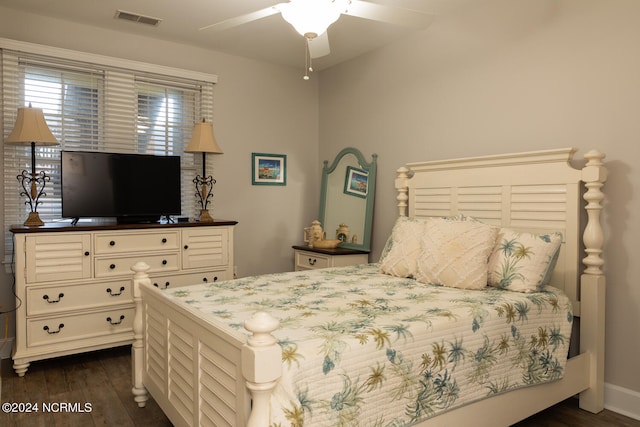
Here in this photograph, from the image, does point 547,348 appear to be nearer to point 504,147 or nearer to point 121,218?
point 504,147

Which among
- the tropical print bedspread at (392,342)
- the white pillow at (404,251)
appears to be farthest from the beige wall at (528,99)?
the white pillow at (404,251)

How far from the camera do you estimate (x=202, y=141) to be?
3.84 m

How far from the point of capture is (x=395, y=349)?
1.68 metres

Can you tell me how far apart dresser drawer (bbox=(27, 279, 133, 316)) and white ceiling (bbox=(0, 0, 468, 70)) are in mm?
2017

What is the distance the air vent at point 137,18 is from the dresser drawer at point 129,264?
182cm

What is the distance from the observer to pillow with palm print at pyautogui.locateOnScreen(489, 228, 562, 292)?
7.88 ft

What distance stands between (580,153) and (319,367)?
84.2 inches

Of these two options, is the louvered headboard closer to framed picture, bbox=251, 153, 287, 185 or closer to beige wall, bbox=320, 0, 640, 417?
beige wall, bbox=320, 0, 640, 417

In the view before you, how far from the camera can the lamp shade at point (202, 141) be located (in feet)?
12.6

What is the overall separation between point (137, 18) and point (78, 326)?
2.34 meters

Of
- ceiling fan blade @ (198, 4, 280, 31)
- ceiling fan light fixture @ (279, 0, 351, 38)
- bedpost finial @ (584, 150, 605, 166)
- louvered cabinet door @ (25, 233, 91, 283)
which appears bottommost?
louvered cabinet door @ (25, 233, 91, 283)

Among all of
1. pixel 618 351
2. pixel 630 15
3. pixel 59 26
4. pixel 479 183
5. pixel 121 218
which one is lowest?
pixel 618 351

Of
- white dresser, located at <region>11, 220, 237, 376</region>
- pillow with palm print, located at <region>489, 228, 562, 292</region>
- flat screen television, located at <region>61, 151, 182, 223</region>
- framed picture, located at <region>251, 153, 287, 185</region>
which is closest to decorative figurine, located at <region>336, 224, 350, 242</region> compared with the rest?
framed picture, located at <region>251, 153, 287, 185</region>

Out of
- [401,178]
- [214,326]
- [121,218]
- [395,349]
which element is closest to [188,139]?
[121,218]
